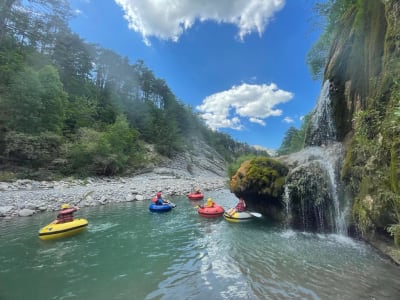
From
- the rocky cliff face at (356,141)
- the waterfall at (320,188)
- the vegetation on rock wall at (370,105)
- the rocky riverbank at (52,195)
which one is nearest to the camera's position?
the vegetation on rock wall at (370,105)

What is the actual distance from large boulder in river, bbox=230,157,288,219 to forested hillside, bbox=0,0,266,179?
1302 centimetres

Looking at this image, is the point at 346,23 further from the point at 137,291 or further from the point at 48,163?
the point at 48,163

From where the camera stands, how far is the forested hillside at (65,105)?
1847cm

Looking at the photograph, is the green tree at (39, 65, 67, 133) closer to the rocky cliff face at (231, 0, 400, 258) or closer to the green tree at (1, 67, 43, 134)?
the green tree at (1, 67, 43, 134)

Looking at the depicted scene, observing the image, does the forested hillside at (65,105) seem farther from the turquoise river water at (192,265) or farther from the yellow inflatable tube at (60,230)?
the turquoise river water at (192,265)

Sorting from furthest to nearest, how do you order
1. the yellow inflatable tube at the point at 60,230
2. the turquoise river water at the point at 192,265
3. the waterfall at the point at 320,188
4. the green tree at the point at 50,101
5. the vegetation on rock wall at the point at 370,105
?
the green tree at the point at 50,101
the waterfall at the point at 320,188
the yellow inflatable tube at the point at 60,230
the vegetation on rock wall at the point at 370,105
the turquoise river water at the point at 192,265

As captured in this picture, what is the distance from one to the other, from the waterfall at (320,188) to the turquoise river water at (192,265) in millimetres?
769

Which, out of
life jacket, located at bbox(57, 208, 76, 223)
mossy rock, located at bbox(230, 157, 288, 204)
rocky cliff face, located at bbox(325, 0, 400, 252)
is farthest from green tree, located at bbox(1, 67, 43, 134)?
rocky cliff face, located at bbox(325, 0, 400, 252)

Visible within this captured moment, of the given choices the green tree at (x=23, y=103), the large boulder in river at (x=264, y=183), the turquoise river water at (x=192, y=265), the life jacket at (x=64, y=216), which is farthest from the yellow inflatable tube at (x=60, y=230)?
the green tree at (x=23, y=103)

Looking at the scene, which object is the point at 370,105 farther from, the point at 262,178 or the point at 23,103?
the point at 23,103

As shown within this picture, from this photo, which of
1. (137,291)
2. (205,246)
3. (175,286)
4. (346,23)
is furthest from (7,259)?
(346,23)

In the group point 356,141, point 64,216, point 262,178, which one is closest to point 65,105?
point 64,216

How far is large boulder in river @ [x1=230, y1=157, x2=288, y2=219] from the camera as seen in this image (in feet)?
33.9

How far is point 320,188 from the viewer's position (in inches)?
345
